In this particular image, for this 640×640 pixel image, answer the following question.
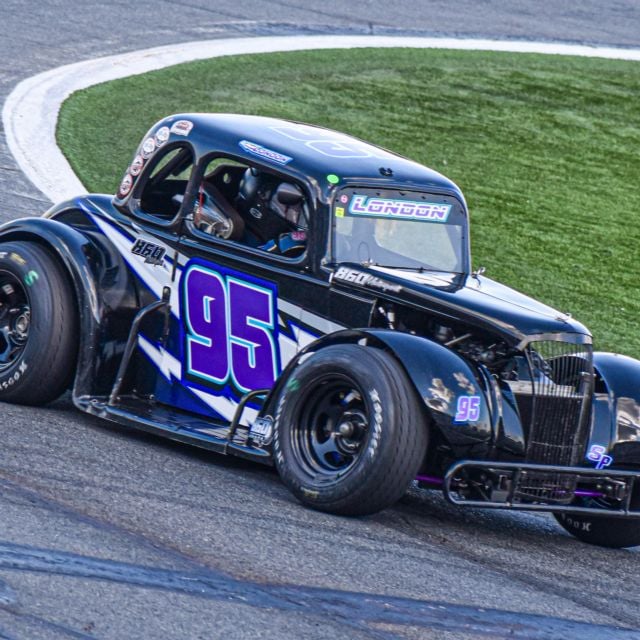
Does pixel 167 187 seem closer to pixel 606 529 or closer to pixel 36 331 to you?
pixel 36 331

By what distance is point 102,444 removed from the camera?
24.3 feet

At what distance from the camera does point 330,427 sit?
272 inches

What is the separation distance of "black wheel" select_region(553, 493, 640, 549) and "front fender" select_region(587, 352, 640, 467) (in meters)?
0.27

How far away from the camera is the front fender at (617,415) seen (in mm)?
Answer: 7129

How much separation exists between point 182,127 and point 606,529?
3.41 metres

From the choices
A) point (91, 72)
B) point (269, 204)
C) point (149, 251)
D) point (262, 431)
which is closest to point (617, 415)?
point (262, 431)

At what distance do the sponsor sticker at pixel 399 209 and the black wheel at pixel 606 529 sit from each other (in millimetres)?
1854

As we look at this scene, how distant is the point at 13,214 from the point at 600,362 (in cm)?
630

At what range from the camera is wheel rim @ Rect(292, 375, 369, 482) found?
6.70 m

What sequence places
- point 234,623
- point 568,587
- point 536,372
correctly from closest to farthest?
point 234,623 → point 568,587 → point 536,372

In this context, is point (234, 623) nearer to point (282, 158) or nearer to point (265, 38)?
point (282, 158)

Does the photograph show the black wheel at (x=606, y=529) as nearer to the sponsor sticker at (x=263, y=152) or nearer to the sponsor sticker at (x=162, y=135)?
the sponsor sticker at (x=263, y=152)

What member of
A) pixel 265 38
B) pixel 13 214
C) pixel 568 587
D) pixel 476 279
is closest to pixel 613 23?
pixel 265 38

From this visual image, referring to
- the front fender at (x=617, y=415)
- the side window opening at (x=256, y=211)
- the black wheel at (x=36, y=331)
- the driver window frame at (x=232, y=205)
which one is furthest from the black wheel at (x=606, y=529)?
the black wheel at (x=36, y=331)
